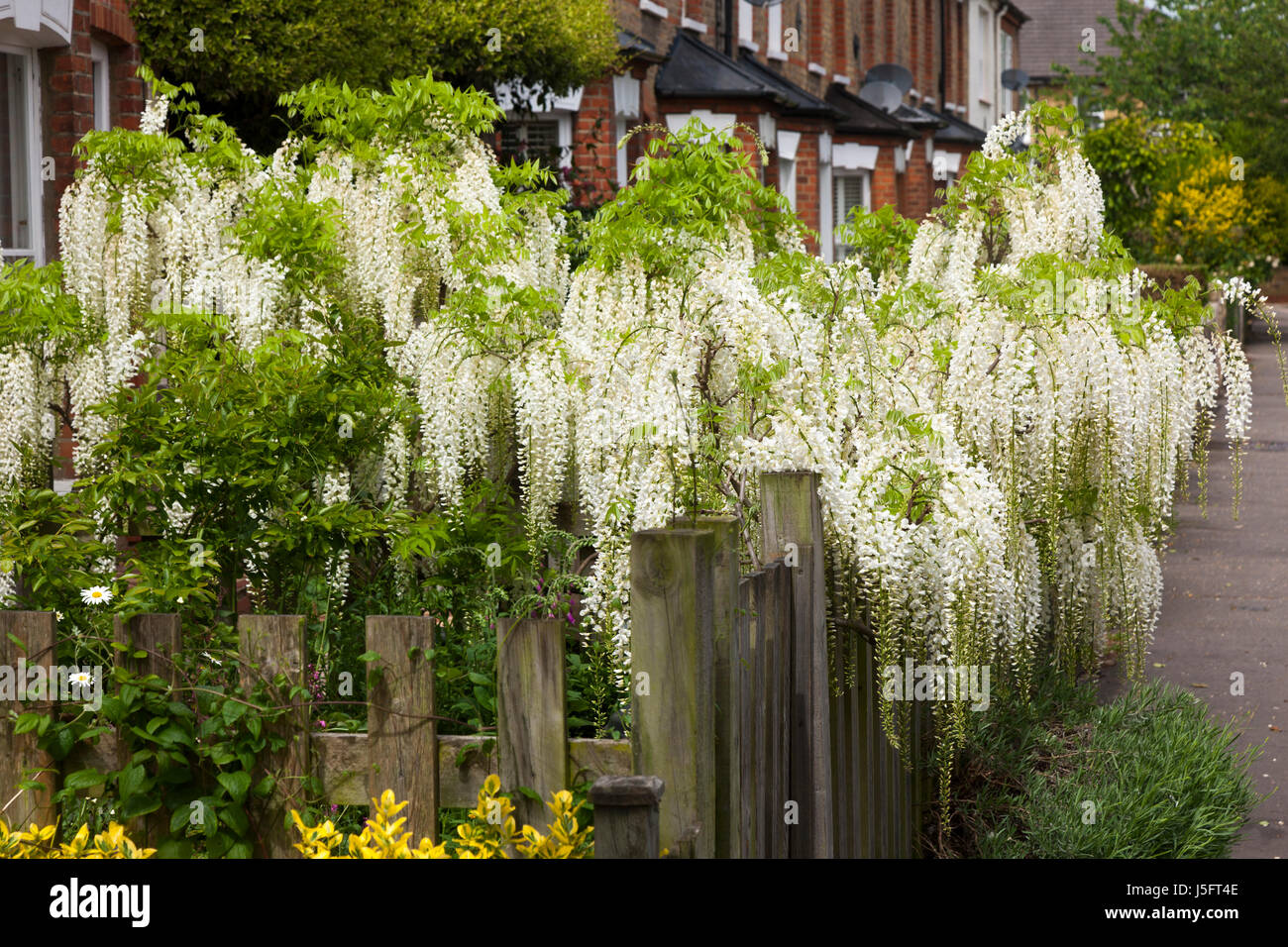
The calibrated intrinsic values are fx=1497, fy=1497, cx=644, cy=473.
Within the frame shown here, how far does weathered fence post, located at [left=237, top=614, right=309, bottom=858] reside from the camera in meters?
2.99

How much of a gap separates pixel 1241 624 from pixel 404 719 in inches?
270

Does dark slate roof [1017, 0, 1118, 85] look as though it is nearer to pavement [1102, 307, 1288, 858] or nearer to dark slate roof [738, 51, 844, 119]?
dark slate roof [738, 51, 844, 119]

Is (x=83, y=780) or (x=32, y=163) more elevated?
(x=32, y=163)

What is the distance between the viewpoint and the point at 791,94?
1955cm

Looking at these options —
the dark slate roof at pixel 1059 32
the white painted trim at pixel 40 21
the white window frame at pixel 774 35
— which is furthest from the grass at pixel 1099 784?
the dark slate roof at pixel 1059 32

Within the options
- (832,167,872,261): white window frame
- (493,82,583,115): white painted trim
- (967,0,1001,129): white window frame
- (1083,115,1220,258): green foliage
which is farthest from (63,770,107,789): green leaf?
(967,0,1001,129): white window frame

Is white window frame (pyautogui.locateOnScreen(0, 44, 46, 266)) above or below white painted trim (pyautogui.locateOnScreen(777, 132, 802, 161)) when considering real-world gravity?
below

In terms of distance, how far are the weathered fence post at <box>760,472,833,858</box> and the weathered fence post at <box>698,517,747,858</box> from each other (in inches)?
26.0

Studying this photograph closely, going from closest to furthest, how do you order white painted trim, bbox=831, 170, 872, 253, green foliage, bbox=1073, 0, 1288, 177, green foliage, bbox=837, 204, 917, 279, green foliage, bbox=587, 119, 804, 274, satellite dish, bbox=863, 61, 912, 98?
green foliage, bbox=587, 119, 804, 274, green foliage, bbox=837, 204, 917, 279, white painted trim, bbox=831, 170, 872, 253, satellite dish, bbox=863, 61, 912, 98, green foliage, bbox=1073, 0, 1288, 177

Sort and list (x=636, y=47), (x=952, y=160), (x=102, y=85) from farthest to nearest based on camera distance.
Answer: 1. (x=952, y=160)
2. (x=636, y=47)
3. (x=102, y=85)

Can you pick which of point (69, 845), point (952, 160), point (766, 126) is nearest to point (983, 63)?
point (952, 160)

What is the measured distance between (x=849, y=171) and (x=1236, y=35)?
23.5 meters

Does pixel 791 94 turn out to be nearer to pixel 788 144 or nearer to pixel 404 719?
pixel 788 144
